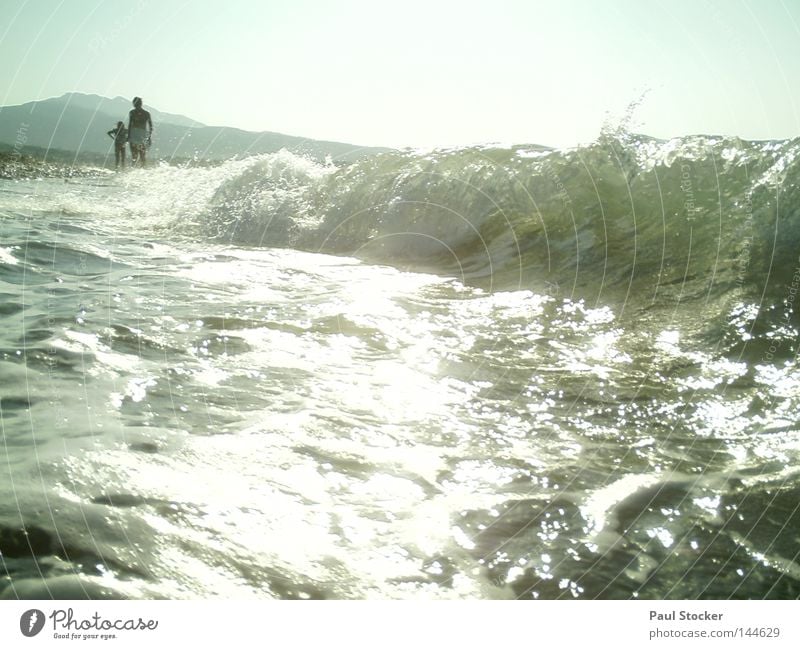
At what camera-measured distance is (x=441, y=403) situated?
10.6 feet

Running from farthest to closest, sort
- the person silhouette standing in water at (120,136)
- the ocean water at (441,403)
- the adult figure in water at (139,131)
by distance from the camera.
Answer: the person silhouette standing in water at (120,136) → the adult figure in water at (139,131) → the ocean water at (441,403)

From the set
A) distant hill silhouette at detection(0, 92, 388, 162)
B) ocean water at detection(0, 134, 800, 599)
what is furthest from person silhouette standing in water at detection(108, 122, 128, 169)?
ocean water at detection(0, 134, 800, 599)

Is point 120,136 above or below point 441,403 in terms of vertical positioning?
above

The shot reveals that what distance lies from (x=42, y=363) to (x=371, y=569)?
86.2 inches

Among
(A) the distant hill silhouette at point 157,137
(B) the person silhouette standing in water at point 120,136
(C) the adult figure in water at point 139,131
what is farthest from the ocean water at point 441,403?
(B) the person silhouette standing in water at point 120,136

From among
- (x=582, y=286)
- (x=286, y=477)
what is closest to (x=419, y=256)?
(x=582, y=286)

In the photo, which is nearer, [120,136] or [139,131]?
[139,131]

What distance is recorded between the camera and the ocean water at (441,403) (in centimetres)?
204

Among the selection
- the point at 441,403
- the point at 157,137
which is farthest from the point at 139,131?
the point at 441,403

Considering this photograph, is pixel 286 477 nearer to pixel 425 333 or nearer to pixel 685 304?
pixel 425 333

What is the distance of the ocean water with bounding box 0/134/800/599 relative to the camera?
2039 mm

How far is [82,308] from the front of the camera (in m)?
4.25

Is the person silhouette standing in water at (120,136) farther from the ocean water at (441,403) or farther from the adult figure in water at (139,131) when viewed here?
the ocean water at (441,403)

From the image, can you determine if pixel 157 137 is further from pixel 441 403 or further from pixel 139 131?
pixel 441 403
